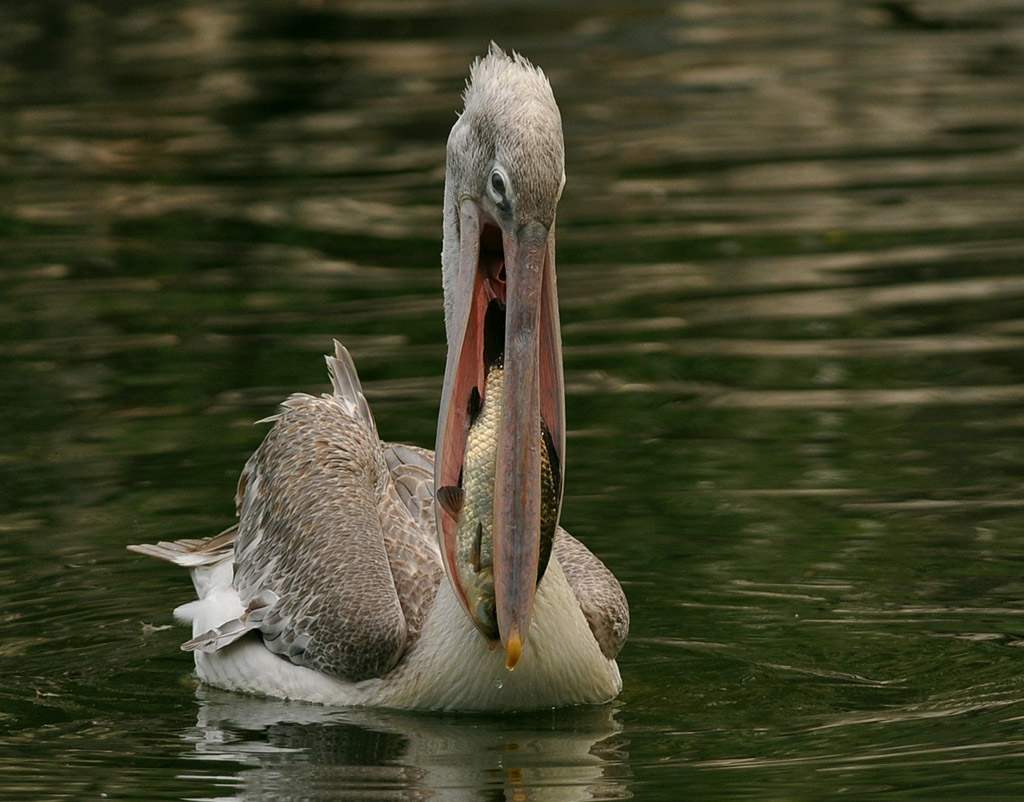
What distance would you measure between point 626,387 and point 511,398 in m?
4.57

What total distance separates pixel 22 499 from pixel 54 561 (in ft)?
2.93

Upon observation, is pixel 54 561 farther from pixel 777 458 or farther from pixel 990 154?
pixel 990 154

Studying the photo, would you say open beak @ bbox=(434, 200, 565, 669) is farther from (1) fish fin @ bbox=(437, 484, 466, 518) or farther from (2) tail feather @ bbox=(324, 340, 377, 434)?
(2) tail feather @ bbox=(324, 340, 377, 434)

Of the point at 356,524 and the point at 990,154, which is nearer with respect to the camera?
the point at 356,524

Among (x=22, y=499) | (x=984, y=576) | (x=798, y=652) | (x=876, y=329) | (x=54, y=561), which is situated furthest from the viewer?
(x=876, y=329)

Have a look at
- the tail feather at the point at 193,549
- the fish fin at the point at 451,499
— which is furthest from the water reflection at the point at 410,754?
the tail feather at the point at 193,549

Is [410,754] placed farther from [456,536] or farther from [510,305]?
[510,305]

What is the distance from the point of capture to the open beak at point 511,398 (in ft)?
20.0

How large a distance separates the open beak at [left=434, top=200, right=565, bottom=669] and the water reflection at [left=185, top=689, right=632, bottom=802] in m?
0.32

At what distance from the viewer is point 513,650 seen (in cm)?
626

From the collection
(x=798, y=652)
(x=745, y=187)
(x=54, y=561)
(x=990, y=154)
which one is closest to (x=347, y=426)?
(x=54, y=561)

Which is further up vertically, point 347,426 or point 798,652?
point 347,426

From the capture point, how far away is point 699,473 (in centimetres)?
930

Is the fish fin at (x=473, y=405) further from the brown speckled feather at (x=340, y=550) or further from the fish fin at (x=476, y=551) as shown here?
the brown speckled feather at (x=340, y=550)
